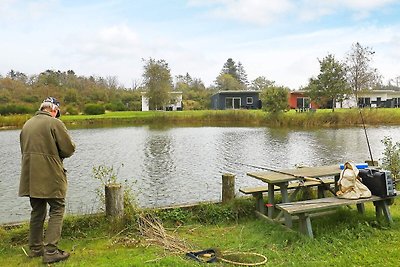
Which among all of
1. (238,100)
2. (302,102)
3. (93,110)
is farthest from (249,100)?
(93,110)

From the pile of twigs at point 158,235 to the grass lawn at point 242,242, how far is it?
9 cm

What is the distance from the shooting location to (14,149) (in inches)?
688

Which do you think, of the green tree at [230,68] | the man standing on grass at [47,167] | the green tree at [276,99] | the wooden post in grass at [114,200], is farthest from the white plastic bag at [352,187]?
the green tree at [230,68]

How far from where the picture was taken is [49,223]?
3932mm

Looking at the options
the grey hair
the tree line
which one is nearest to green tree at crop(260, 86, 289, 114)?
the tree line

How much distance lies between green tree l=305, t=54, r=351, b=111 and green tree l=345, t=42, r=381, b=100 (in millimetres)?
2198

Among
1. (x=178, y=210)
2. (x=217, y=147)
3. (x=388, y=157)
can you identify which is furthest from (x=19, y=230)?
(x=217, y=147)

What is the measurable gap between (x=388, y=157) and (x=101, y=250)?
18.0 feet

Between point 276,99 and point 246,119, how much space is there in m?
3.82

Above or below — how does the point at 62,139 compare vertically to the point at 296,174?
above

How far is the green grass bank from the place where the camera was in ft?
93.8

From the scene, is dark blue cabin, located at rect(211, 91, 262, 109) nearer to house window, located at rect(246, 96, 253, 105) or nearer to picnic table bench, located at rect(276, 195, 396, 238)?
house window, located at rect(246, 96, 253, 105)

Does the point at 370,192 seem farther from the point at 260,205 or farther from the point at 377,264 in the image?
the point at 260,205

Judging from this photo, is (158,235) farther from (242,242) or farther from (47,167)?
(47,167)
